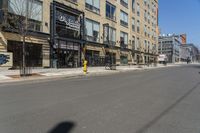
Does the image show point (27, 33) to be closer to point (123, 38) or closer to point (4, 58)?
point (4, 58)

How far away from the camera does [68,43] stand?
31.5 meters

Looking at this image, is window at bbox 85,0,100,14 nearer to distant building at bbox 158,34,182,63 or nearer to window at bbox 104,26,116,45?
window at bbox 104,26,116,45

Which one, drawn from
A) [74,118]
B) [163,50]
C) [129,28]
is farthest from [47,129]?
[163,50]

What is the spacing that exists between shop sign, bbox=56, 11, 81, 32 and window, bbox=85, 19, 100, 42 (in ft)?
9.66

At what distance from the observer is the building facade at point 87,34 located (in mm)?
27016

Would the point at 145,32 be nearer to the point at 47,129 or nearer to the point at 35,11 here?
the point at 35,11

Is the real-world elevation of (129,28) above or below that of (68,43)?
above

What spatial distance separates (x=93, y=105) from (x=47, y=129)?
277 centimetres

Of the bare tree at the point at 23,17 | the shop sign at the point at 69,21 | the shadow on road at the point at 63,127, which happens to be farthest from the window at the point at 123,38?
the shadow on road at the point at 63,127

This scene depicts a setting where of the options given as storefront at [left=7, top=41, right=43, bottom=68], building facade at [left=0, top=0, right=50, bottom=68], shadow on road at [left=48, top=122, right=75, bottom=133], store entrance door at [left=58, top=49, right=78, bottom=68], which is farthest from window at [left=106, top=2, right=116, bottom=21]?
shadow on road at [left=48, top=122, right=75, bottom=133]

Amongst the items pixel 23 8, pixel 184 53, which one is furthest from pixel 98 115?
pixel 184 53

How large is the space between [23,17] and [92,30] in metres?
18.3

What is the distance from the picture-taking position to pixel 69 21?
31.9 meters

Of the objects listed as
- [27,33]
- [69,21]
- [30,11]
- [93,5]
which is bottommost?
[27,33]
